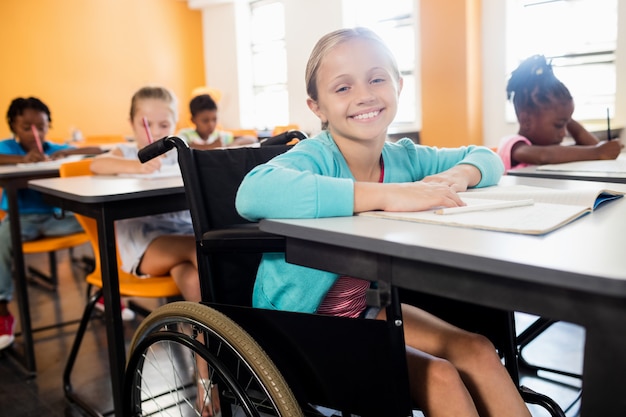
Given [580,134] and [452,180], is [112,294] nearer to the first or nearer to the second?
[452,180]

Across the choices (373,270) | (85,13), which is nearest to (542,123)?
(373,270)

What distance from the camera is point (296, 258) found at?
33.8 inches

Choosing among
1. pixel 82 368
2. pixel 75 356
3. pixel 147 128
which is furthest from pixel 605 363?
pixel 82 368

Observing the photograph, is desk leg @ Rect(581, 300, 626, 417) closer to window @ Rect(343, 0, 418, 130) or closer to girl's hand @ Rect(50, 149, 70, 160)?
girl's hand @ Rect(50, 149, 70, 160)

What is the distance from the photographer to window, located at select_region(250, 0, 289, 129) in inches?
299

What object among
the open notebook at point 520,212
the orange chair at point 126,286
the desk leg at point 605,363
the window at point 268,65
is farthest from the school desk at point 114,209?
the window at point 268,65

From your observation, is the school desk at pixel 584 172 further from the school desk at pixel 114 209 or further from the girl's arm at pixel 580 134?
the school desk at pixel 114 209

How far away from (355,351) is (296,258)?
17 centimetres

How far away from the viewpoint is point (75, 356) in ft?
6.34

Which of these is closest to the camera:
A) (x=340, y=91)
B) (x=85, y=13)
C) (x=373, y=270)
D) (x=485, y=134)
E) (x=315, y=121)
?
(x=373, y=270)

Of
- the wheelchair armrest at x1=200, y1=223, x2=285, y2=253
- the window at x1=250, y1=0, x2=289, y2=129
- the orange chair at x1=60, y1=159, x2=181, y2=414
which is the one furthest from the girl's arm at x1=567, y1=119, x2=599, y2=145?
the window at x1=250, y1=0, x2=289, y2=129

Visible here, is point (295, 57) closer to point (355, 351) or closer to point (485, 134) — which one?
point (485, 134)

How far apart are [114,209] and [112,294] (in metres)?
0.23

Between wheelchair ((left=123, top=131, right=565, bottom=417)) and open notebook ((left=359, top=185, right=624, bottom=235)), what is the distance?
126 millimetres
